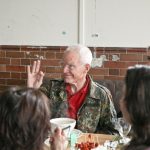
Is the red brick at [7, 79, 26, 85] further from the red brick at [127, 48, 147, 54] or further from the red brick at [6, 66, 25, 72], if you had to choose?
the red brick at [127, 48, 147, 54]

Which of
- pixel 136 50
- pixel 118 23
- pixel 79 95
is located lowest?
pixel 79 95

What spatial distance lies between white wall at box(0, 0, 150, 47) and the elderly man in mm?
1022

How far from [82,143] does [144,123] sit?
666 mm

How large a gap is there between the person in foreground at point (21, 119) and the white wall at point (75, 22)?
7.64 feet

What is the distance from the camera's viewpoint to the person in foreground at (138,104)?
130 centimetres

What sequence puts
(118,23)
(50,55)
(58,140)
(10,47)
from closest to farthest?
(58,140), (118,23), (50,55), (10,47)

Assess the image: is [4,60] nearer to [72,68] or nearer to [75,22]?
[75,22]

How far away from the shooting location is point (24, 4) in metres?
3.64

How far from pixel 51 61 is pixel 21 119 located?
2.52 meters

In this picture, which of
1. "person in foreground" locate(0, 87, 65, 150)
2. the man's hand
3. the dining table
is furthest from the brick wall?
"person in foreground" locate(0, 87, 65, 150)

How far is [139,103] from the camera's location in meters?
1.30

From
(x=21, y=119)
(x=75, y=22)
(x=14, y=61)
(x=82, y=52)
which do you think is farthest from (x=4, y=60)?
(x=21, y=119)

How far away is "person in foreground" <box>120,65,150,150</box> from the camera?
4.25 feet

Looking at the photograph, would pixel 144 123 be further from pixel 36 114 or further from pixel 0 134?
pixel 0 134
